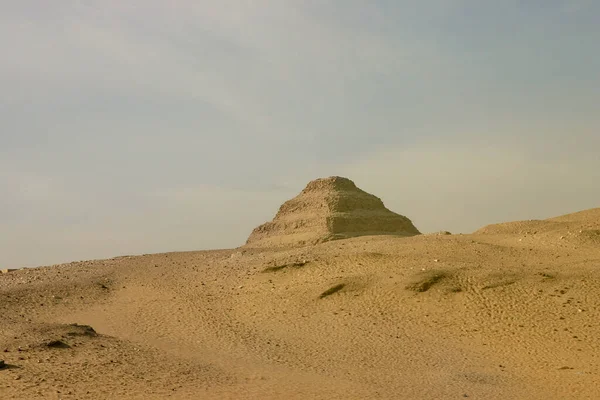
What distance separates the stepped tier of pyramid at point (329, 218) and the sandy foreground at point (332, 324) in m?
10.9

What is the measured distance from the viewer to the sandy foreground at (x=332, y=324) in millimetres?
11734

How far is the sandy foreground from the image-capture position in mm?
11734

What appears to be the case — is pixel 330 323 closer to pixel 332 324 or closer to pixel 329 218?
pixel 332 324

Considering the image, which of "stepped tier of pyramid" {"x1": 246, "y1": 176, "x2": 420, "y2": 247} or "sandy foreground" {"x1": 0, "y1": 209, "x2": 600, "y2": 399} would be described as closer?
"sandy foreground" {"x1": 0, "y1": 209, "x2": 600, "y2": 399}

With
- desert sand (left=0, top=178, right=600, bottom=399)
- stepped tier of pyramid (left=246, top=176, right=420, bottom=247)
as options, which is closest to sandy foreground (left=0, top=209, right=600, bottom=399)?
desert sand (left=0, top=178, right=600, bottom=399)

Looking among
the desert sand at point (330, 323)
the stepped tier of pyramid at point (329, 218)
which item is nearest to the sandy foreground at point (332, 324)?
the desert sand at point (330, 323)

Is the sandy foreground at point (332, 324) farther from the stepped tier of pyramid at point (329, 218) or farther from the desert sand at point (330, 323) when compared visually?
the stepped tier of pyramid at point (329, 218)

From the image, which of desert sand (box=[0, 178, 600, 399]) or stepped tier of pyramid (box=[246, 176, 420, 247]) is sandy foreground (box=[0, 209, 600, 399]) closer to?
desert sand (box=[0, 178, 600, 399])

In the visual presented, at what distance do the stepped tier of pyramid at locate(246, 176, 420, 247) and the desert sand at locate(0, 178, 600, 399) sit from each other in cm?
1028

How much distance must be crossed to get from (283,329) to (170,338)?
3077 mm

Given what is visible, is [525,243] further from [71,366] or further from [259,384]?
[71,366]

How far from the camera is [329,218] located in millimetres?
38719

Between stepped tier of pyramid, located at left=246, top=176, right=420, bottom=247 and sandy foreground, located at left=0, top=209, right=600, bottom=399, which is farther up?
stepped tier of pyramid, located at left=246, top=176, right=420, bottom=247

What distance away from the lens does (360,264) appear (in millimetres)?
21984
